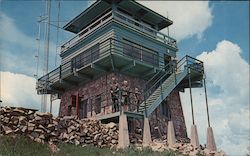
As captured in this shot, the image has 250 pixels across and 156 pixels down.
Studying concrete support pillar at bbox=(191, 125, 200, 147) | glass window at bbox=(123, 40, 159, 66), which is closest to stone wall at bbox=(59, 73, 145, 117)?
glass window at bbox=(123, 40, 159, 66)

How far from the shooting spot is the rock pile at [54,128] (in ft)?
46.1

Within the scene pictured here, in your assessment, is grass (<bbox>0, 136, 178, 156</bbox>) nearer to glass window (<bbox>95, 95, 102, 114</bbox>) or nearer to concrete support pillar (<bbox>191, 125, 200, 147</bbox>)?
concrete support pillar (<bbox>191, 125, 200, 147</bbox>)

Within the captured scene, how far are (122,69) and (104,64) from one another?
1.24 meters

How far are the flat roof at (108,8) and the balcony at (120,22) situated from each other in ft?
2.73

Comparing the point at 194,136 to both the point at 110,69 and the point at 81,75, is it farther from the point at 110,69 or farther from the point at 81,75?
the point at 81,75

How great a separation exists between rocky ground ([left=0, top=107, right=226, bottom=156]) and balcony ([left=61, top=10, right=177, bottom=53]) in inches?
312

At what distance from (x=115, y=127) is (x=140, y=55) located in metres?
6.96

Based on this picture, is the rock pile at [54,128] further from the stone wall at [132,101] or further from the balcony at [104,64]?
the balcony at [104,64]

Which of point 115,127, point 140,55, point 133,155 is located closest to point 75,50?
point 140,55

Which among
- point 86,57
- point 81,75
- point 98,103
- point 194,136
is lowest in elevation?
point 194,136

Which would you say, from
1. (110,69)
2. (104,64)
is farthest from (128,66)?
(104,64)

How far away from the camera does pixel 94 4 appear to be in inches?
958

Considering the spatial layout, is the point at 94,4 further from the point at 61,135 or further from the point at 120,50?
the point at 61,135

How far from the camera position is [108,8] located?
24.4 meters
